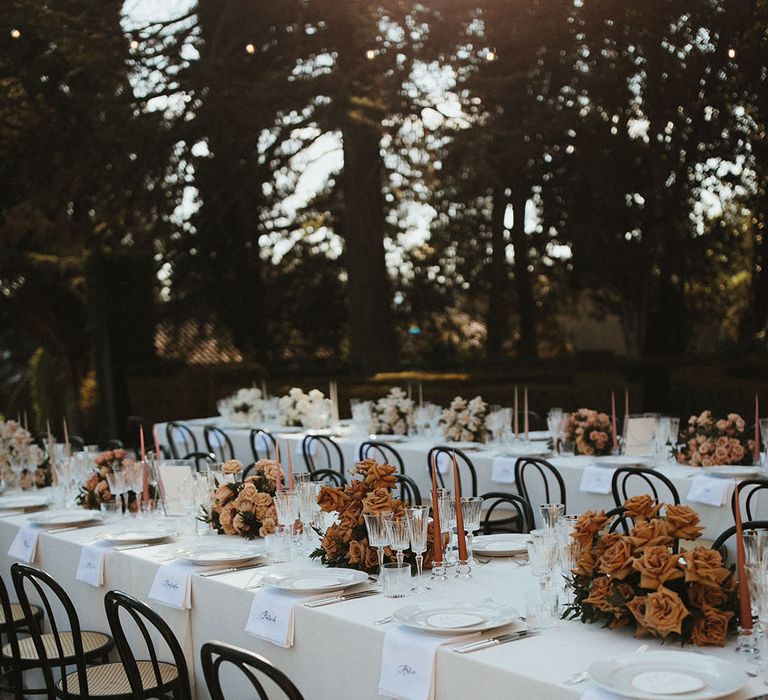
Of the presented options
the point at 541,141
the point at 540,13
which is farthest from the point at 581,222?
the point at 540,13

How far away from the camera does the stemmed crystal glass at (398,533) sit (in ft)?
11.0

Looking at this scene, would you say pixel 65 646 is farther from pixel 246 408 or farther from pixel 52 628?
pixel 246 408

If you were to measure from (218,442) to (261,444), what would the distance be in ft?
2.64

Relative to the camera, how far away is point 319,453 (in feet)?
29.3

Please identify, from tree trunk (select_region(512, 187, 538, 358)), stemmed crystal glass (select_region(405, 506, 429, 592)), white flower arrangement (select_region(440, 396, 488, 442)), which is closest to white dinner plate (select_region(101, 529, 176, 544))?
stemmed crystal glass (select_region(405, 506, 429, 592))

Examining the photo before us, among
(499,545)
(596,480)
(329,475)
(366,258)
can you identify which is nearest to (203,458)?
(329,475)

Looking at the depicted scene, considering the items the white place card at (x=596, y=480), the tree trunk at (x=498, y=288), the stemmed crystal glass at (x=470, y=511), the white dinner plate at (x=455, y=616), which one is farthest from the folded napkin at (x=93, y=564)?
the tree trunk at (x=498, y=288)

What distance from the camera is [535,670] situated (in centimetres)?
268

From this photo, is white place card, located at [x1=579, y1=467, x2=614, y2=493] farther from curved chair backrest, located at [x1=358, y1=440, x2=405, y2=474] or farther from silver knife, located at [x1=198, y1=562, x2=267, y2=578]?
silver knife, located at [x1=198, y1=562, x2=267, y2=578]

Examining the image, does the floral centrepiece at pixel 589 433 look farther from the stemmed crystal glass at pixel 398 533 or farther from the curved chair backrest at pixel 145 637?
the curved chair backrest at pixel 145 637

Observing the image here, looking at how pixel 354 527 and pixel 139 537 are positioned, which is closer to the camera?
pixel 354 527

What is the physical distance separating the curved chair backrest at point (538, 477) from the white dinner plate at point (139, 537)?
240 centimetres

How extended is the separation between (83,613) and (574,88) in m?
9.49

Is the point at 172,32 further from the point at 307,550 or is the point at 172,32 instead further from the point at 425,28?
the point at 307,550
